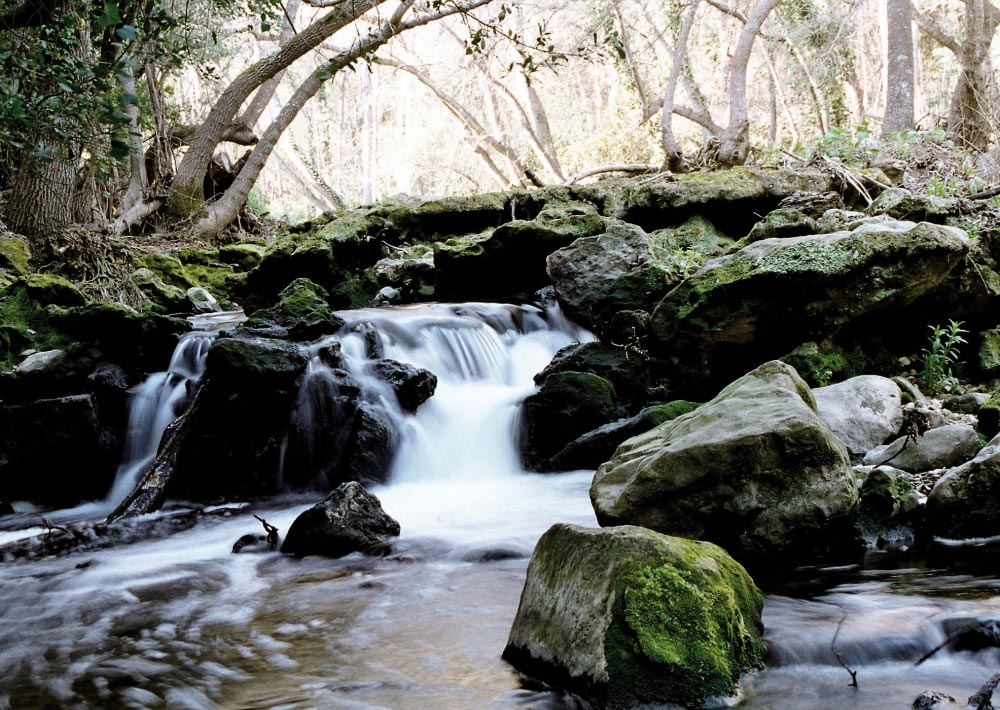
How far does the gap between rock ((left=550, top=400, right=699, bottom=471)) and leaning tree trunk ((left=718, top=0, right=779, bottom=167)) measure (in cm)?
855

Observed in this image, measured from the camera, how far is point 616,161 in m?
21.8

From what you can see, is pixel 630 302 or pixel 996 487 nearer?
pixel 996 487

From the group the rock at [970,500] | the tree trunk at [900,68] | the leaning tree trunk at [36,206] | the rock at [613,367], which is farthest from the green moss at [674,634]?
the tree trunk at [900,68]

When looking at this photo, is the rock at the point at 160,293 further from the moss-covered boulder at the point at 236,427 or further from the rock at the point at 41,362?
the moss-covered boulder at the point at 236,427

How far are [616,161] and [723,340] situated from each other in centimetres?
1610

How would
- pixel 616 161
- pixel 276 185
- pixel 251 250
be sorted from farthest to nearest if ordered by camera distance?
pixel 276 185 < pixel 616 161 < pixel 251 250

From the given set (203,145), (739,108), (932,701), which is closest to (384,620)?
(932,701)

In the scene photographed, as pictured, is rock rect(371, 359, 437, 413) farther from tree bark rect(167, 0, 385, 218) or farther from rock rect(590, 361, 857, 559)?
tree bark rect(167, 0, 385, 218)

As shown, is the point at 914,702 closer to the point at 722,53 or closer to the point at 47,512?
the point at 47,512

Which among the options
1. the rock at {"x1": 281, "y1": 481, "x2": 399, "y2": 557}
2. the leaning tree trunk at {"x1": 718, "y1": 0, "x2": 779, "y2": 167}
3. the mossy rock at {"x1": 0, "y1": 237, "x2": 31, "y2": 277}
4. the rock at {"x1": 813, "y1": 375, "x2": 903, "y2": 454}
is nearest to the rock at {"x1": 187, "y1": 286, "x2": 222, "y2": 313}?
the mossy rock at {"x1": 0, "y1": 237, "x2": 31, "y2": 277}

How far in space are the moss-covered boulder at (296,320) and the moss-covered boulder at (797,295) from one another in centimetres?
344

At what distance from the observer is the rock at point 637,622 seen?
8.25 feet

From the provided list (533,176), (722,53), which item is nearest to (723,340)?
(533,176)

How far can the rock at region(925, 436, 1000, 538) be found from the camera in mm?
4020
